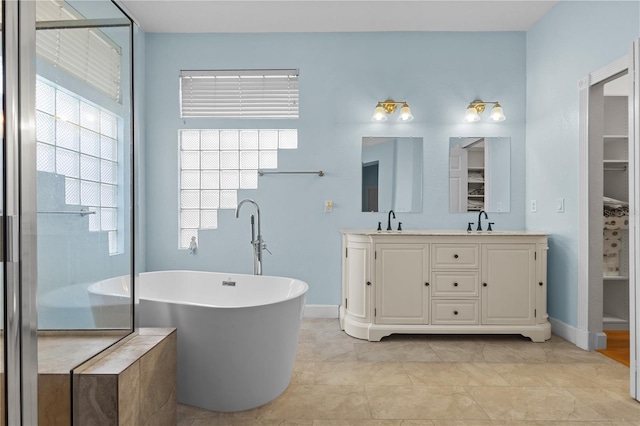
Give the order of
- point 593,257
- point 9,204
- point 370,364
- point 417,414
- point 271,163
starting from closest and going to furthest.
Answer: point 9,204 < point 417,414 < point 370,364 < point 593,257 < point 271,163

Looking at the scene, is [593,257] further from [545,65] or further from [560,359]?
[545,65]

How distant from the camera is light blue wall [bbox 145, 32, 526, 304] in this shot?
13.0 ft

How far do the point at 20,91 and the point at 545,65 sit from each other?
3.81 meters

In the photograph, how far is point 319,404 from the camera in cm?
224

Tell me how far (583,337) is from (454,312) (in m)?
0.92

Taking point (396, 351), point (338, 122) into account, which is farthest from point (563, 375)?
point (338, 122)

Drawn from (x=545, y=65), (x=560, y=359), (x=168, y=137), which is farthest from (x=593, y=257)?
(x=168, y=137)

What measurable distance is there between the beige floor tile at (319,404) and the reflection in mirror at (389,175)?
1.91 m

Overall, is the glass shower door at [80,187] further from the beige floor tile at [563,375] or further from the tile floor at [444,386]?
the beige floor tile at [563,375]

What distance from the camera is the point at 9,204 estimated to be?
1.18m

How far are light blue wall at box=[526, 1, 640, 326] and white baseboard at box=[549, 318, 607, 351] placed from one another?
62 millimetres

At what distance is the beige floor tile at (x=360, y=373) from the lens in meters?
2.54

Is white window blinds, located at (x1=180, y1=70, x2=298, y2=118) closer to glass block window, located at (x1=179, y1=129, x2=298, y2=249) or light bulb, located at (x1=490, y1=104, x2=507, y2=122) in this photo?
glass block window, located at (x1=179, y1=129, x2=298, y2=249)

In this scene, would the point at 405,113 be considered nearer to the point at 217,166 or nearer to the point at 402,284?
the point at 402,284
